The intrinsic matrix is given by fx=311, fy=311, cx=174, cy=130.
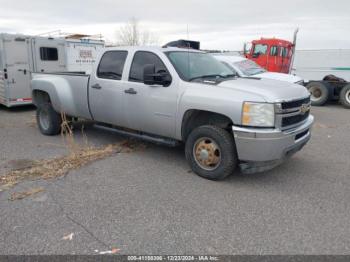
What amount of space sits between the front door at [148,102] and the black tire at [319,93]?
992cm

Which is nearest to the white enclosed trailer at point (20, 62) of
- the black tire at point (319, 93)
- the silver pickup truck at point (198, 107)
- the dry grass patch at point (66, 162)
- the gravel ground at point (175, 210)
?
the dry grass patch at point (66, 162)

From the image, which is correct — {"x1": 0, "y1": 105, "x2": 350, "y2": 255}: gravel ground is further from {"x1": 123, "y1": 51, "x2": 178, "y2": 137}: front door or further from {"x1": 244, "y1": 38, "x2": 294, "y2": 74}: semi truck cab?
{"x1": 244, "y1": 38, "x2": 294, "y2": 74}: semi truck cab

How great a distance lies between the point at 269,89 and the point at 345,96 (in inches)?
388

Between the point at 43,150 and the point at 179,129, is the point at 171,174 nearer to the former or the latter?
the point at 179,129

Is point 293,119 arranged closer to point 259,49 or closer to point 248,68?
point 248,68

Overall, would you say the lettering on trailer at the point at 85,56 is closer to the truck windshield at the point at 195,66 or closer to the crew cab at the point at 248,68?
the crew cab at the point at 248,68

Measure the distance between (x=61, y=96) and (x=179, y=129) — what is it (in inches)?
122

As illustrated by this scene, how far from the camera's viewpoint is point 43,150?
19.8 ft

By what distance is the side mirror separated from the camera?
4676mm

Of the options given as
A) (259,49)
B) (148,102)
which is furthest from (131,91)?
(259,49)

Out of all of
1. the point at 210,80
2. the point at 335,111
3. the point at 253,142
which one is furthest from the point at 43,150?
the point at 335,111

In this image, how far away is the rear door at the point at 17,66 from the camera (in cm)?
1021

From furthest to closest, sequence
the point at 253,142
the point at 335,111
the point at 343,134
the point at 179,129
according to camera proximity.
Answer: the point at 335,111 < the point at 343,134 < the point at 179,129 < the point at 253,142

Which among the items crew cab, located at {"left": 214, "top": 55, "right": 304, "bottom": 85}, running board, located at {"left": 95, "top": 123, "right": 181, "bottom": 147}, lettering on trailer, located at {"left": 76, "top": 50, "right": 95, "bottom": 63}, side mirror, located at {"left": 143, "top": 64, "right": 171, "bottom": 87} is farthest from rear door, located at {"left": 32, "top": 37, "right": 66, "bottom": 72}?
side mirror, located at {"left": 143, "top": 64, "right": 171, "bottom": 87}
